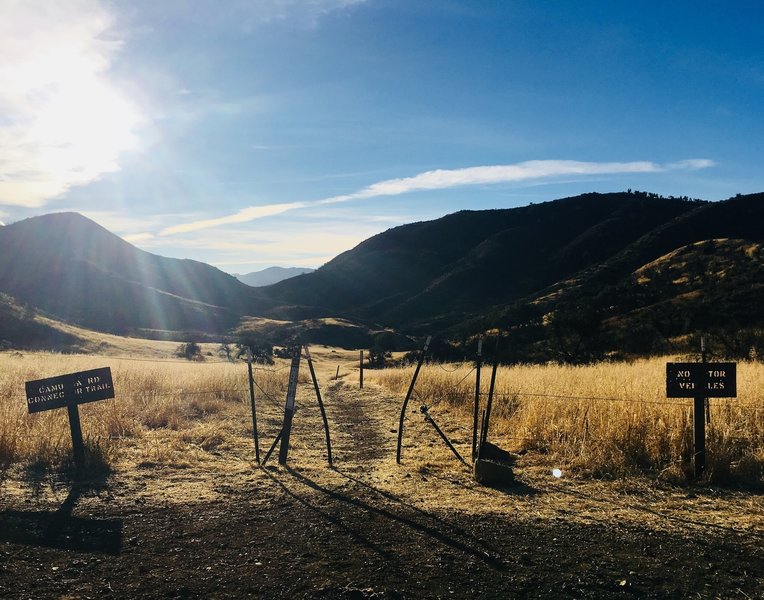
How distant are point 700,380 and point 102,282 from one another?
335 ft

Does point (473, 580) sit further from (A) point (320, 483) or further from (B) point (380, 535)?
(A) point (320, 483)

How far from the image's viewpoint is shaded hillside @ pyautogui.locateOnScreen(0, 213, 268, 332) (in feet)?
286

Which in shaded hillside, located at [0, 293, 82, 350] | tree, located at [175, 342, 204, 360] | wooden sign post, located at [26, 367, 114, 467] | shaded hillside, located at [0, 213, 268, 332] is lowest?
tree, located at [175, 342, 204, 360]

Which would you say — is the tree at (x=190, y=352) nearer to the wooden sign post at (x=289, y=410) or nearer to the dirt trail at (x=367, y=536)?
the wooden sign post at (x=289, y=410)

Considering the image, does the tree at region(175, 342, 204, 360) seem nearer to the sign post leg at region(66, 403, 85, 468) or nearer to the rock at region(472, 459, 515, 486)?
the sign post leg at region(66, 403, 85, 468)

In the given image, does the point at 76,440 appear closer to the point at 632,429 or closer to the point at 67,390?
the point at 67,390

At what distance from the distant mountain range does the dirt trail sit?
25.9 metres

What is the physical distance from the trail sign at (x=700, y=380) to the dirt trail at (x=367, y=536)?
1296 millimetres

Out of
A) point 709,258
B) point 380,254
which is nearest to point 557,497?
point 709,258

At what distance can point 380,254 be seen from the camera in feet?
505

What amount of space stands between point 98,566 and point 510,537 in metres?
3.65

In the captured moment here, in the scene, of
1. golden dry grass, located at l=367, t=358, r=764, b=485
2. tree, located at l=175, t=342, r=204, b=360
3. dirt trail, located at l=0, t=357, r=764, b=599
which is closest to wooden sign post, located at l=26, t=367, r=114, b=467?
dirt trail, located at l=0, t=357, r=764, b=599

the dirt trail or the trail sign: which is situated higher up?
the trail sign

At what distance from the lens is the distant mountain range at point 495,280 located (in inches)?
1469
